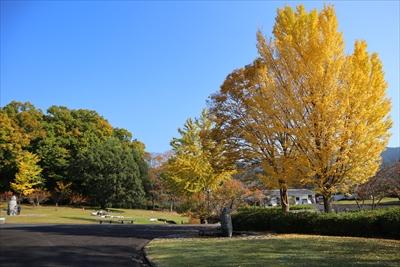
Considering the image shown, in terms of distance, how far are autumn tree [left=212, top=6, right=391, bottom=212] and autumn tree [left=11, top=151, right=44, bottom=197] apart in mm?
40746

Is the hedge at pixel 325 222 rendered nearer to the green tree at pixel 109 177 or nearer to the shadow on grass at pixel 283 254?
the shadow on grass at pixel 283 254

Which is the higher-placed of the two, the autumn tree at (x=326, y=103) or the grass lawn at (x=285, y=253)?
the autumn tree at (x=326, y=103)

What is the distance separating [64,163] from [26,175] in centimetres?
686

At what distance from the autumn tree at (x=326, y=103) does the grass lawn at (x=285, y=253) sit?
348 cm

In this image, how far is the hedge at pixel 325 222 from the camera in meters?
13.4

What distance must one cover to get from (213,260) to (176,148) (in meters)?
24.5

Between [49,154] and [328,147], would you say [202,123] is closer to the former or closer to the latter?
[328,147]

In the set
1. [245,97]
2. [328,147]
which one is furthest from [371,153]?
[245,97]

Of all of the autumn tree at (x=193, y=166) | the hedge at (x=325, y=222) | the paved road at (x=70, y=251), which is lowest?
the paved road at (x=70, y=251)

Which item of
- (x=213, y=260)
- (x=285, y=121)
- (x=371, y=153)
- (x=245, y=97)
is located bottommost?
(x=213, y=260)

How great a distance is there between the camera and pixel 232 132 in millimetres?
20203

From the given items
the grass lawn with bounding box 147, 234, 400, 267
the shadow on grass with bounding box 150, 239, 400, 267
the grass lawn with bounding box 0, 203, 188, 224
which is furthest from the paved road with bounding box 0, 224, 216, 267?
the grass lawn with bounding box 0, 203, 188, 224

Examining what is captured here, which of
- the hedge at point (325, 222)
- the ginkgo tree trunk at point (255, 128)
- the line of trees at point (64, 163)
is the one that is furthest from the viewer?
the line of trees at point (64, 163)

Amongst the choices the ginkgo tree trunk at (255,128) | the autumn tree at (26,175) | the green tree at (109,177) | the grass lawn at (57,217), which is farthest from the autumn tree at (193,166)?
the autumn tree at (26,175)
